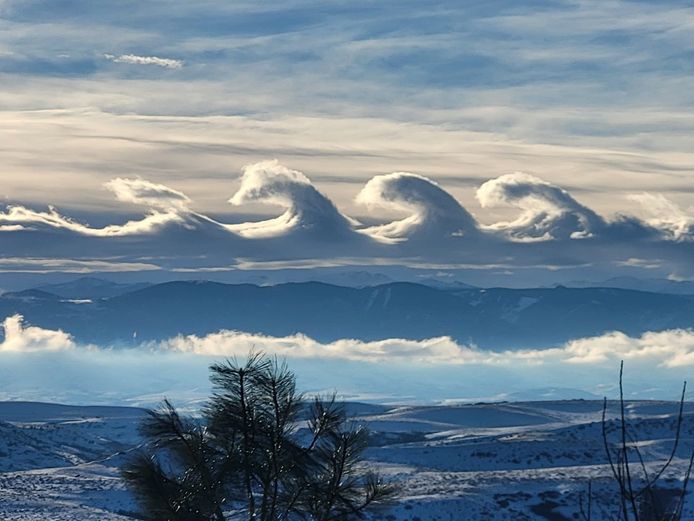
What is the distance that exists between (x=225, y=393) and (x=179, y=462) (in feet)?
4.13

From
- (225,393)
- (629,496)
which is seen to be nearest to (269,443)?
(225,393)

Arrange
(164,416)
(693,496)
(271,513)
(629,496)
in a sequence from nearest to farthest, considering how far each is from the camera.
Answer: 1. (629,496)
2. (271,513)
3. (164,416)
4. (693,496)

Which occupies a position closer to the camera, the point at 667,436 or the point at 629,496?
the point at 629,496

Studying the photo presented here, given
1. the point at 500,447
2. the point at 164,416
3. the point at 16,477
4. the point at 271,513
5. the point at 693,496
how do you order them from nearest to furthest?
the point at 271,513 < the point at 164,416 < the point at 693,496 < the point at 16,477 < the point at 500,447

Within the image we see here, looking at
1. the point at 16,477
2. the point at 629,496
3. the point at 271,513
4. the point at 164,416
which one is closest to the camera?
the point at 629,496

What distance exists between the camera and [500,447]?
12706 cm

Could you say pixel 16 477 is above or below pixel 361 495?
below

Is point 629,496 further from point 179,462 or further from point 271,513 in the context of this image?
point 179,462

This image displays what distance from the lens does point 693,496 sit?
8250 centimetres

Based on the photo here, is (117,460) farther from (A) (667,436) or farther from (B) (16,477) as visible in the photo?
(A) (667,436)

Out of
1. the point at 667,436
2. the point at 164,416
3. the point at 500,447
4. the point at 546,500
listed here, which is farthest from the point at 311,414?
the point at 667,436

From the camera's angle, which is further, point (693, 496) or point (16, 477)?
point (16, 477)

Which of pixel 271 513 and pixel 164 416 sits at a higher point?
pixel 164 416

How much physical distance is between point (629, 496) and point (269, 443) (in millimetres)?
5885
